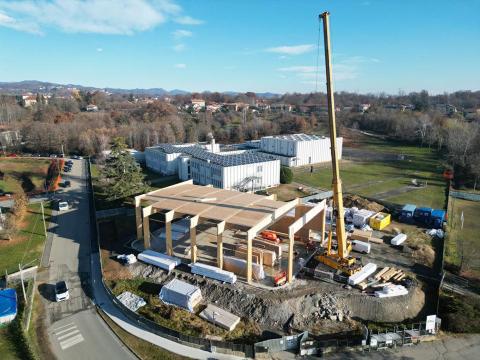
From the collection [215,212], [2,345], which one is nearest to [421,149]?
[215,212]

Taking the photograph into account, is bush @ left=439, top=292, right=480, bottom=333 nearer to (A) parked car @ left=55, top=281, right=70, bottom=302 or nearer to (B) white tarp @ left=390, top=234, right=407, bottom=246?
(B) white tarp @ left=390, top=234, right=407, bottom=246

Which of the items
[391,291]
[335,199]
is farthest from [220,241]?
[391,291]

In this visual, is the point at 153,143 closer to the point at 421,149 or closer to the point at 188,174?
the point at 188,174

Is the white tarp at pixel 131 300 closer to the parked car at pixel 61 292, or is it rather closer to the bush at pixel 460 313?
the parked car at pixel 61 292

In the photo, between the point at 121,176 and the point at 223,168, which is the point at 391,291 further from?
the point at 121,176

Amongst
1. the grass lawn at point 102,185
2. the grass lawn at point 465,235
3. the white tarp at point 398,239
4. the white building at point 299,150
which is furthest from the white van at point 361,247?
the white building at point 299,150
